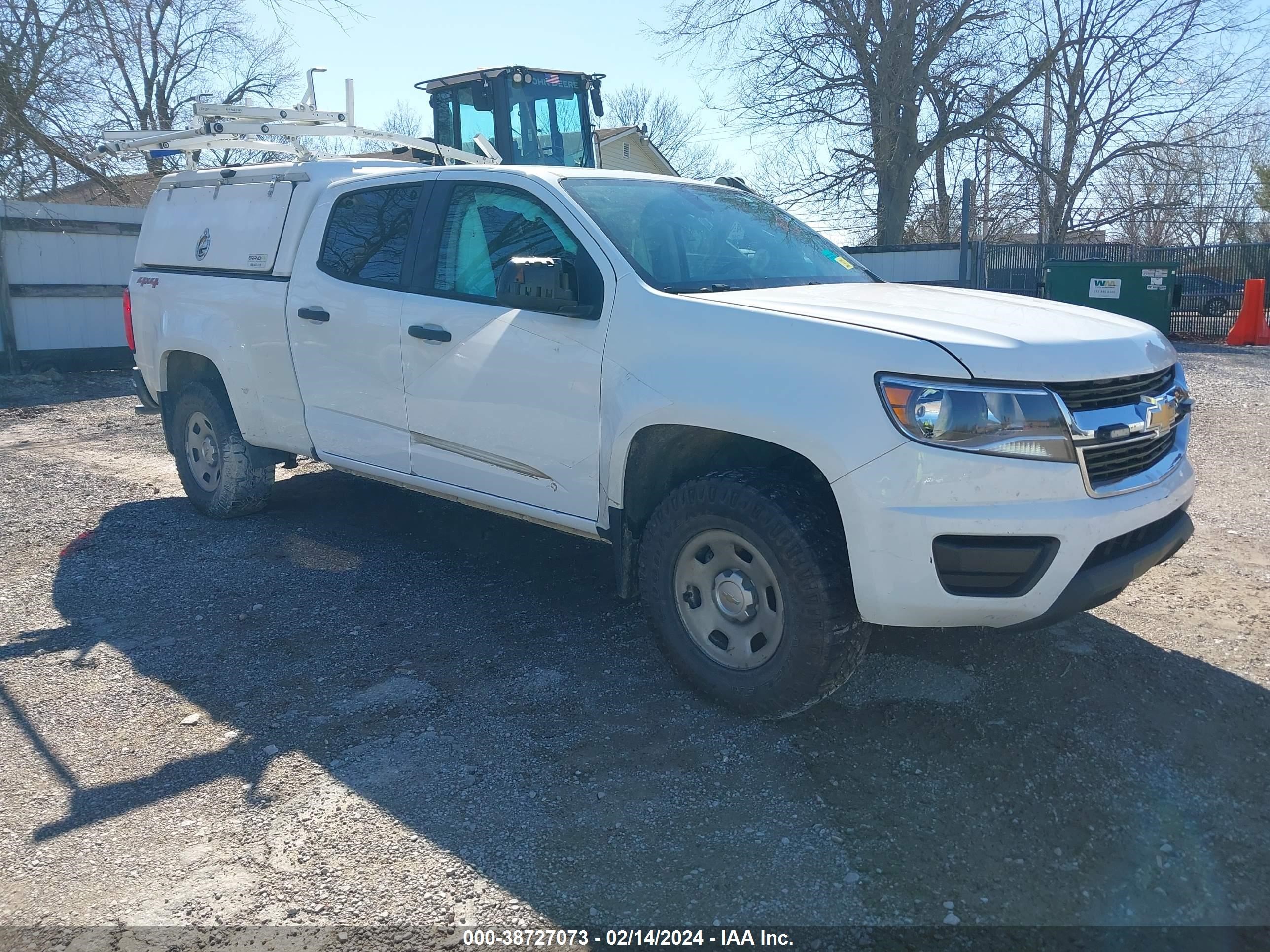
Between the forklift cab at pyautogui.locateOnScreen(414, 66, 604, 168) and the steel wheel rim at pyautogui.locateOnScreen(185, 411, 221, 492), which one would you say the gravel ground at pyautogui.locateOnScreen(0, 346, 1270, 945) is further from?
the forklift cab at pyautogui.locateOnScreen(414, 66, 604, 168)

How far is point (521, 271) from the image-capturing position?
3988mm

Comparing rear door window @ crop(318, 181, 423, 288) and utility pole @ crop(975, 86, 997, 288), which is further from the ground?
utility pole @ crop(975, 86, 997, 288)

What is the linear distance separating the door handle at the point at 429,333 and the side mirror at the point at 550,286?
21.6 inches

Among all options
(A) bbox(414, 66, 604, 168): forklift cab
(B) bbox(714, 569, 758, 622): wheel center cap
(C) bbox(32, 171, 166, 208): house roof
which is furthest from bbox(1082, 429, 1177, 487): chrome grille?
(C) bbox(32, 171, 166, 208): house roof

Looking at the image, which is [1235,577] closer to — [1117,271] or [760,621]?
[760,621]

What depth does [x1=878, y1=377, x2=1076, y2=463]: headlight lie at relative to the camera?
312 cm

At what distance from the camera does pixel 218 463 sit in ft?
20.6

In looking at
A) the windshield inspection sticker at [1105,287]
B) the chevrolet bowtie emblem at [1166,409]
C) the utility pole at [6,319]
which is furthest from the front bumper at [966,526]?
the windshield inspection sticker at [1105,287]


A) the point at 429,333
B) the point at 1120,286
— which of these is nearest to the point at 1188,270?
the point at 1120,286

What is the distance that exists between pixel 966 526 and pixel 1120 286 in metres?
15.1

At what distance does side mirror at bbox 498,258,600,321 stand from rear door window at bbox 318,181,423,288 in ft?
3.46

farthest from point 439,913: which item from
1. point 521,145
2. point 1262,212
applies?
point 1262,212

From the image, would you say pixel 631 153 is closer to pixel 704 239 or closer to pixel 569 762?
pixel 704 239

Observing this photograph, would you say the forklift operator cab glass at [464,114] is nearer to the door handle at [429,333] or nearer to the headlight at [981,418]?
the door handle at [429,333]
